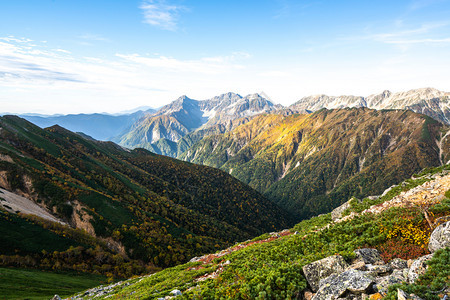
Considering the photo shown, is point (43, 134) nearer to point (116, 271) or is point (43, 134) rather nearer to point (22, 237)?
point (22, 237)

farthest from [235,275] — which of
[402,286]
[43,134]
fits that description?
[43,134]

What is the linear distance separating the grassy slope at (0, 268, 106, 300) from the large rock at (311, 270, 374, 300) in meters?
49.5

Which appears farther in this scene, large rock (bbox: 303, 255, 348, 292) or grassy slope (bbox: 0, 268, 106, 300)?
grassy slope (bbox: 0, 268, 106, 300)

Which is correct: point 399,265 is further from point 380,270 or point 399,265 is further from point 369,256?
point 369,256

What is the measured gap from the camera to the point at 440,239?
49.7 feet

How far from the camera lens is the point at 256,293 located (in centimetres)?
1709

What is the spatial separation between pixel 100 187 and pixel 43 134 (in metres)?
107

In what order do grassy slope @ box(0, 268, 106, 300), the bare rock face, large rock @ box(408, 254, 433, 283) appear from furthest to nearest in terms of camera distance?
grassy slope @ box(0, 268, 106, 300)
the bare rock face
large rock @ box(408, 254, 433, 283)

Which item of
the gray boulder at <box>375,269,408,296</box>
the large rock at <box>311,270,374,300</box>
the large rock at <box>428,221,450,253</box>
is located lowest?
the large rock at <box>311,270,374,300</box>

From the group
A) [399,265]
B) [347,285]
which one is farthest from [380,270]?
[347,285]

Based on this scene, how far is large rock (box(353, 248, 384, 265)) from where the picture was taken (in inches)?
685

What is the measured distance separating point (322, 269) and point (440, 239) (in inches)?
337

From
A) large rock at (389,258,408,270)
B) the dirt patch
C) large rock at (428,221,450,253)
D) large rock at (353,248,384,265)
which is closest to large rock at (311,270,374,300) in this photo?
large rock at (389,258,408,270)

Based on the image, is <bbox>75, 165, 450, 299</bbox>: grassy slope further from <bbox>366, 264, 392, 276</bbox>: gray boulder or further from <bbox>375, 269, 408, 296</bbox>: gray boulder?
<bbox>366, 264, 392, 276</bbox>: gray boulder
